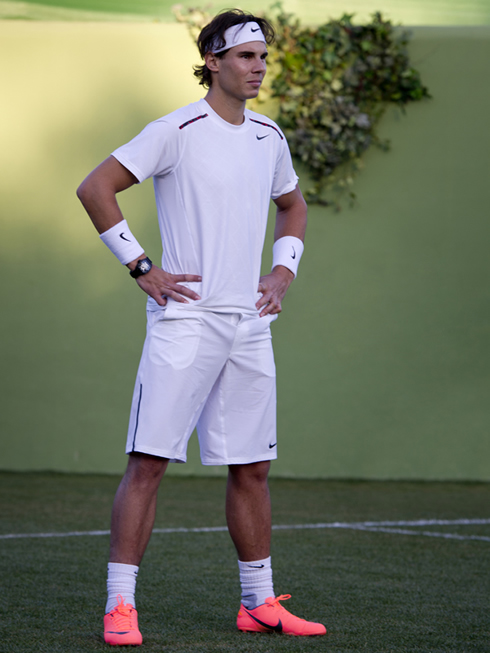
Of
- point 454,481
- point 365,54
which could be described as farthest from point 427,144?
point 454,481

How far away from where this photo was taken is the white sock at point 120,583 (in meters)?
2.30

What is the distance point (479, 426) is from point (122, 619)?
4.28m

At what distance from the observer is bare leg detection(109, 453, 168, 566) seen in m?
2.32

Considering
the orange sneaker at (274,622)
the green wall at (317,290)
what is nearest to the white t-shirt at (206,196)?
the orange sneaker at (274,622)

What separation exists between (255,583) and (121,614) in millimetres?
427

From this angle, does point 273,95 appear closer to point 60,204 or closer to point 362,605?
point 60,204

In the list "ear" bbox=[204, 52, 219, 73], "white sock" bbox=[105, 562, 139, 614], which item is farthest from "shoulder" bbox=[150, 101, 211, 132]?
"white sock" bbox=[105, 562, 139, 614]

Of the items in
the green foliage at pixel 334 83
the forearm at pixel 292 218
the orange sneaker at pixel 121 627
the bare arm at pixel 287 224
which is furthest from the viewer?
the green foliage at pixel 334 83

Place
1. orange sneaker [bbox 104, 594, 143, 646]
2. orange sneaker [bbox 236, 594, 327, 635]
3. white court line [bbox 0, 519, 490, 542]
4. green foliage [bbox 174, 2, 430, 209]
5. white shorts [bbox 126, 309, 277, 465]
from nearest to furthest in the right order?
orange sneaker [bbox 104, 594, 143, 646] < white shorts [bbox 126, 309, 277, 465] < orange sneaker [bbox 236, 594, 327, 635] < white court line [bbox 0, 519, 490, 542] < green foliage [bbox 174, 2, 430, 209]

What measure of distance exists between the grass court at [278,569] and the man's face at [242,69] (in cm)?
154

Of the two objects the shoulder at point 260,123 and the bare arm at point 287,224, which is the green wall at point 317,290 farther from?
the shoulder at point 260,123

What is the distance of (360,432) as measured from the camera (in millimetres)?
6059

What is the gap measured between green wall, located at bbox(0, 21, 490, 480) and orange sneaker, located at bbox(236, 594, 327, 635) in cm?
354

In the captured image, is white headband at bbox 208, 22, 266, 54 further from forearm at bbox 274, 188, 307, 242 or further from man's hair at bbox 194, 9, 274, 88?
forearm at bbox 274, 188, 307, 242
